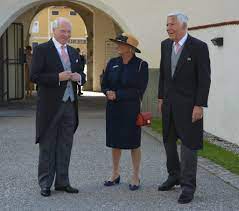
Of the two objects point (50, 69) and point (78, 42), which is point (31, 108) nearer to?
point (50, 69)

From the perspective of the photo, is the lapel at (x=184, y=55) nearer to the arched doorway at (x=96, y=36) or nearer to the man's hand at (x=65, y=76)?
the man's hand at (x=65, y=76)

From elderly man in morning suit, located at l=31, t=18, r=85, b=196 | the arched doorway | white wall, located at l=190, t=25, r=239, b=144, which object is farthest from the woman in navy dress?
the arched doorway

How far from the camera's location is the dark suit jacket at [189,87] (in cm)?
597

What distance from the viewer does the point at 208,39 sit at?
11273mm

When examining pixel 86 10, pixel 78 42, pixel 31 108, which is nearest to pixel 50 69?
pixel 31 108

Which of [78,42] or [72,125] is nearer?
[72,125]

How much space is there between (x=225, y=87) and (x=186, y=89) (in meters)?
4.42

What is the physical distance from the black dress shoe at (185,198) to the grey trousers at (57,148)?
4.14 feet

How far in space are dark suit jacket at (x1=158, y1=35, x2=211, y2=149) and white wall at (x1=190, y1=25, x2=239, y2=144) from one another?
3691 millimetres

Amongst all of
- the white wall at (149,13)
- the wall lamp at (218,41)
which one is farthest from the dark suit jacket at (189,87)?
the white wall at (149,13)

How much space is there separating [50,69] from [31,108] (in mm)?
9722

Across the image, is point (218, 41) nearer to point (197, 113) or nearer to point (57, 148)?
point (197, 113)

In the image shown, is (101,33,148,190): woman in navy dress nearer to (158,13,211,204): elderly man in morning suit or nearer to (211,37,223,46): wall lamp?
(158,13,211,204): elderly man in morning suit

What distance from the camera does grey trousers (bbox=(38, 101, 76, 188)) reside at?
6.35 meters
